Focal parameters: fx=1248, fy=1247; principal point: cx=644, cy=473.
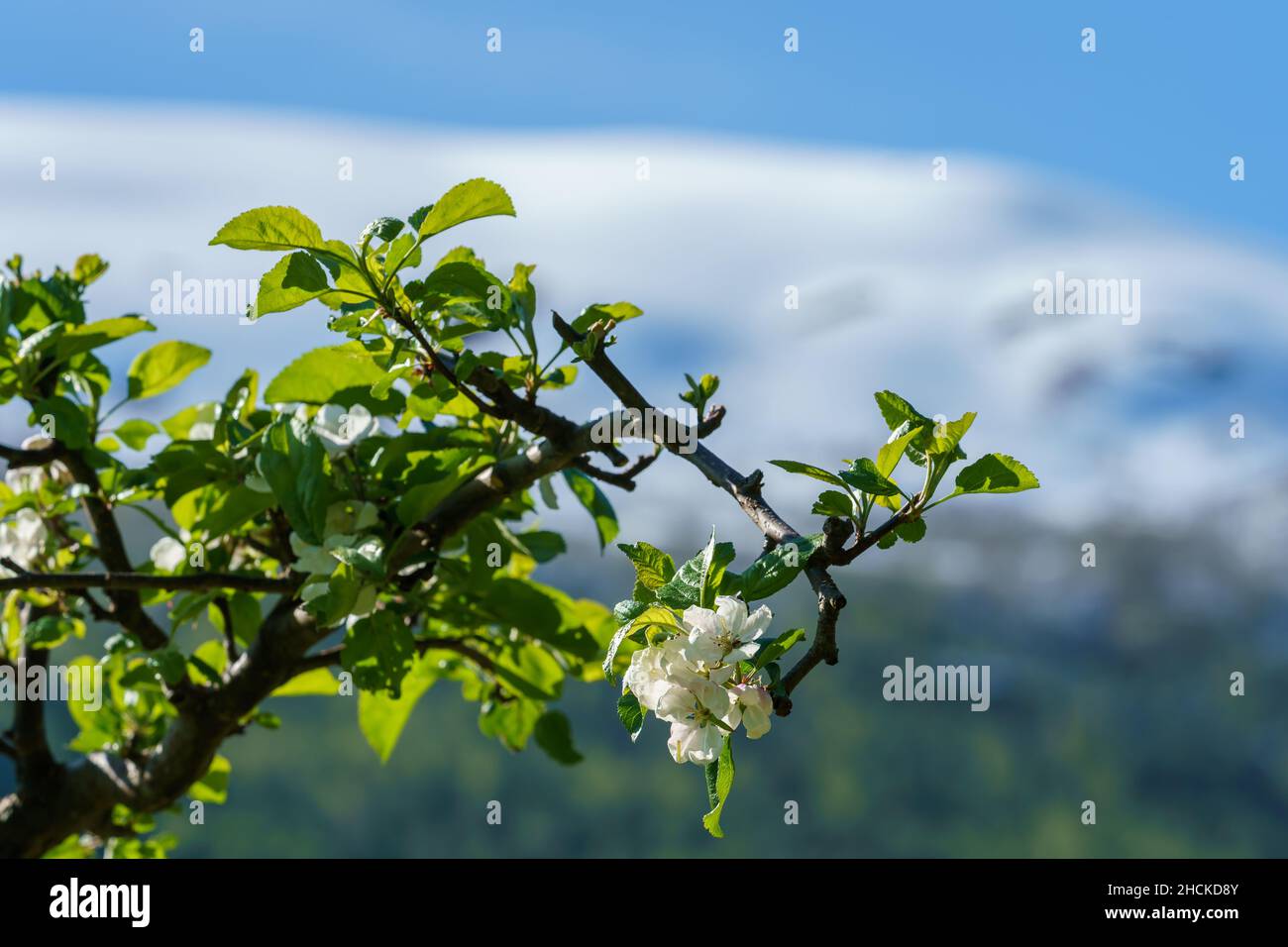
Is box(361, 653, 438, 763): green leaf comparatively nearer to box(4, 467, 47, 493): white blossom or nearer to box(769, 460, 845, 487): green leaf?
box(4, 467, 47, 493): white blossom

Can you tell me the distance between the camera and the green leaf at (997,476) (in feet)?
2.24

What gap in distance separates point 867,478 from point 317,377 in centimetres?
57

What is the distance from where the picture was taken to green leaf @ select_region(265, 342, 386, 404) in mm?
1055

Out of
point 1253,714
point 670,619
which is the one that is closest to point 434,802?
point 1253,714

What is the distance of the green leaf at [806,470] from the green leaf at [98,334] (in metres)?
0.69

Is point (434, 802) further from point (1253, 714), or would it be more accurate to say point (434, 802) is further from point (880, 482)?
point (880, 482)

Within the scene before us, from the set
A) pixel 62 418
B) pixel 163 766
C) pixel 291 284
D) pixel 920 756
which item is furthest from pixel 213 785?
pixel 920 756

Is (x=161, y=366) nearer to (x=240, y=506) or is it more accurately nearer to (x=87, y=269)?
(x=87, y=269)

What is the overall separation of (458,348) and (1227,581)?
12185 millimetres

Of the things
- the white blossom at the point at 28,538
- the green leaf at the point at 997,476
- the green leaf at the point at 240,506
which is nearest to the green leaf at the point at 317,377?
the green leaf at the point at 240,506

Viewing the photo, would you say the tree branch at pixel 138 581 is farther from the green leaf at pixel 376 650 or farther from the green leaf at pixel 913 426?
the green leaf at pixel 913 426

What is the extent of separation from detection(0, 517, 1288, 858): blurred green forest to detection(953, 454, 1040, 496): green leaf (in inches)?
247

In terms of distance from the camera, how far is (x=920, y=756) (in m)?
9.20
